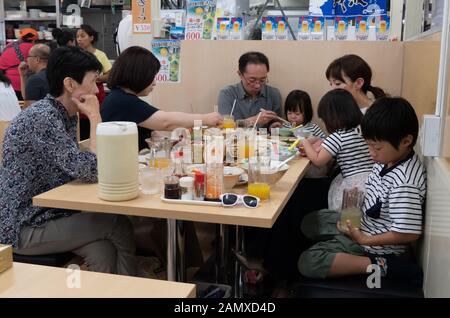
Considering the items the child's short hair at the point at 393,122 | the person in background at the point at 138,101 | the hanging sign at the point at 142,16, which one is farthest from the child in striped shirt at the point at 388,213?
the hanging sign at the point at 142,16

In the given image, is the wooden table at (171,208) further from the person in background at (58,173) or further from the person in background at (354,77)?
the person in background at (354,77)

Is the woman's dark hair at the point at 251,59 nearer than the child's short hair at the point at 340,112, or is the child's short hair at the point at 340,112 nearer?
the child's short hair at the point at 340,112

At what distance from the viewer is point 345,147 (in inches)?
97.1

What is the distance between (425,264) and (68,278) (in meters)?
1.29

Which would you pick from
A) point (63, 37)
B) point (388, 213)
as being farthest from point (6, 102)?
point (388, 213)

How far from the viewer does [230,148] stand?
2.29 m

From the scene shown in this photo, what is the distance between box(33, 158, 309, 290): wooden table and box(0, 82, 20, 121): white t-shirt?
238cm

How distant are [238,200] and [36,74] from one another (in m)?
3.53

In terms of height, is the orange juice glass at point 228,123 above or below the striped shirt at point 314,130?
above

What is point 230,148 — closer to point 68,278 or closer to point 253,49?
point 68,278

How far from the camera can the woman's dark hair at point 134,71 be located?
9.18 ft

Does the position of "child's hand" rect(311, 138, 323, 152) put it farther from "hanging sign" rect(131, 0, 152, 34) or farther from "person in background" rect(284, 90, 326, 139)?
"hanging sign" rect(131, 0, 152, 34)

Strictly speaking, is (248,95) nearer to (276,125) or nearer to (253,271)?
(276,125)

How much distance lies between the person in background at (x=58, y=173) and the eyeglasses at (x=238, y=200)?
60cm
